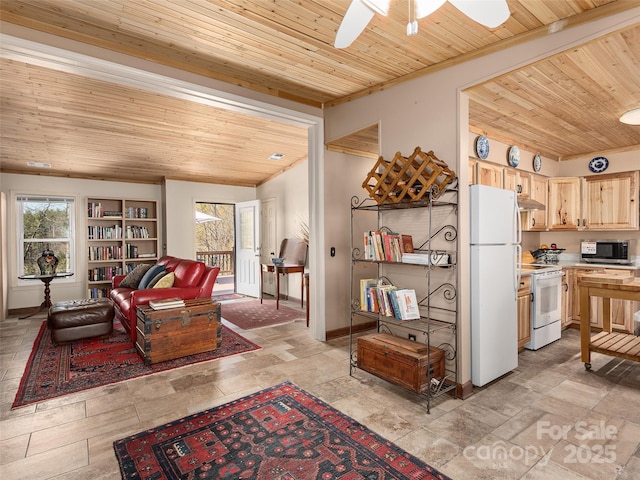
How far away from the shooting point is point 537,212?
499cm

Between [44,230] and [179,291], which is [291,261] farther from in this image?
[44,230]

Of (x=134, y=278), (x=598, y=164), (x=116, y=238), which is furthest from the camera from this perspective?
(x=116, y=238)

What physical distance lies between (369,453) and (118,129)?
→ 4.80 m

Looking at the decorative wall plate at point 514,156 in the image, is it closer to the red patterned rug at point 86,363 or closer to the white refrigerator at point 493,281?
the white refrigerator at point 493,281

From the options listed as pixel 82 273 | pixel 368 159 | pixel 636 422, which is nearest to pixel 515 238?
pixel 636 422

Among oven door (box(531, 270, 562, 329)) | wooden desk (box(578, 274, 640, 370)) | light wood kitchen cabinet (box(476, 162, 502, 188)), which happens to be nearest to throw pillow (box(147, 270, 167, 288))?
light wood kitchen cabinet (box(476, 162, 502, 188))

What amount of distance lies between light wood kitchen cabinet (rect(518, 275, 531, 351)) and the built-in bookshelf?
654 cm

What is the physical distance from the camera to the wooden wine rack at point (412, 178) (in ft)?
8.97

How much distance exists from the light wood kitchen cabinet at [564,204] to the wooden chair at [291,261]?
3925mm

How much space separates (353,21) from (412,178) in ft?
4.32

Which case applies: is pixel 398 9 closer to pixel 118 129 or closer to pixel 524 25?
pixel 524 25

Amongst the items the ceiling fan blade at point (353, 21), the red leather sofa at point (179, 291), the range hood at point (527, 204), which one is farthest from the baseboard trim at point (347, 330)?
the ceiling fan blade at point (353, 21)

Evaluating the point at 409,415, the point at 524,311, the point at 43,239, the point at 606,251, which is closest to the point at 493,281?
the point at 524,311

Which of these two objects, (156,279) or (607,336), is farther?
(156,279)
